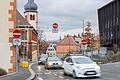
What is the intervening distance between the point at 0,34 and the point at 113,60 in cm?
3098

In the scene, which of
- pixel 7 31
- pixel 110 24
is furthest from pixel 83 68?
pixel 110 24

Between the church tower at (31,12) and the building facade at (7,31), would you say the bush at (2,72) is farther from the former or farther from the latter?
the church tower at (31,12)

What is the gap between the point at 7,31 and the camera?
27.1m

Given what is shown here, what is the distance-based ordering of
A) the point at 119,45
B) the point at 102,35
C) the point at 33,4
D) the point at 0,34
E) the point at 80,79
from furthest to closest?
the point at 33,4 < the point at 102,35 < the point at 119,45 < the point at 0,34 < the point at 80,79

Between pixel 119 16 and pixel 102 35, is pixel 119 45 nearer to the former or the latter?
pixel 119 16

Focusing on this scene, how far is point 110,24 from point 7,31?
54.5 metres

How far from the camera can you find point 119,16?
7431 centimetres

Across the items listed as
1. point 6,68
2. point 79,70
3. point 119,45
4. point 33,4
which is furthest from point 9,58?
point 33,4

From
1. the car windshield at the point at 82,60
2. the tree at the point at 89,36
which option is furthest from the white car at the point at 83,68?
the tree at the point at 89,36

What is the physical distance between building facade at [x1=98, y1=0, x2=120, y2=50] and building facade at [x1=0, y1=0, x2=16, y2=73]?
44.1m

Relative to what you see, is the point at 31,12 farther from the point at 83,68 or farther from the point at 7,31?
the point at 83,68

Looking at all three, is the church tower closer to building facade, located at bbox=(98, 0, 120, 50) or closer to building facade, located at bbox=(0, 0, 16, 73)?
building facade, located at bbox=(98, 0, 120, 50)

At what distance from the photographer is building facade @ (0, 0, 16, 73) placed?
88.8 ft

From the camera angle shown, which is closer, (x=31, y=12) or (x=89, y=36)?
(x=89, y=36)
